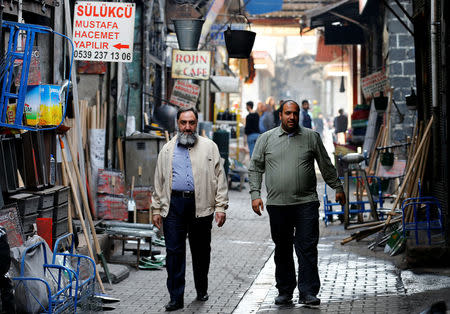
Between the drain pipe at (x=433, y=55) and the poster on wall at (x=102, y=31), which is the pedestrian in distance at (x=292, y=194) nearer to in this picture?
the poster on wall at (x=102, y=31)

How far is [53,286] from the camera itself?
6.63 m

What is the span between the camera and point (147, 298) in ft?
27.8

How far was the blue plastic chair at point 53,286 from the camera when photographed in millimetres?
6168

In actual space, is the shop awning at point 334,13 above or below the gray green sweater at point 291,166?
above

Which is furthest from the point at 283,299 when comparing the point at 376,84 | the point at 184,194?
the point at 376,84

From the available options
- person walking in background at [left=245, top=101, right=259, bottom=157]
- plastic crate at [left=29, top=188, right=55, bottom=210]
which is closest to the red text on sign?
plastic crate at [left=29, top=188, right=55, bottom=210]

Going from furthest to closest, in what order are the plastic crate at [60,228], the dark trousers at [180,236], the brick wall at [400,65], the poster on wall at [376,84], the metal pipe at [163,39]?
the poster on wall at [376,84] < the metal pipe at [163,39] < the brick wall at [400,65] < the plastic crate at [60,228] < the dark trousers at [180,236]

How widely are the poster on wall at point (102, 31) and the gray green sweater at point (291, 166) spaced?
2440mm

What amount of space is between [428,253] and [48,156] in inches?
169

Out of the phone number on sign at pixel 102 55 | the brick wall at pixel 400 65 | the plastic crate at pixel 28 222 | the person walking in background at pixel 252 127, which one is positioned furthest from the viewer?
the person walking in background at pixel 252 127

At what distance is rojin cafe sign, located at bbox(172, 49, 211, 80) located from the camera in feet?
60.6

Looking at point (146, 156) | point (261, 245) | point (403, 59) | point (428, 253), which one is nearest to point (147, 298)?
point (428, 253)

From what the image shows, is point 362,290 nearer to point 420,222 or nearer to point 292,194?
point 292,194

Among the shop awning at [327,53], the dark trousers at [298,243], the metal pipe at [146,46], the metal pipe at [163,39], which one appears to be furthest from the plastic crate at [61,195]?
the shop awning at [327,53]
